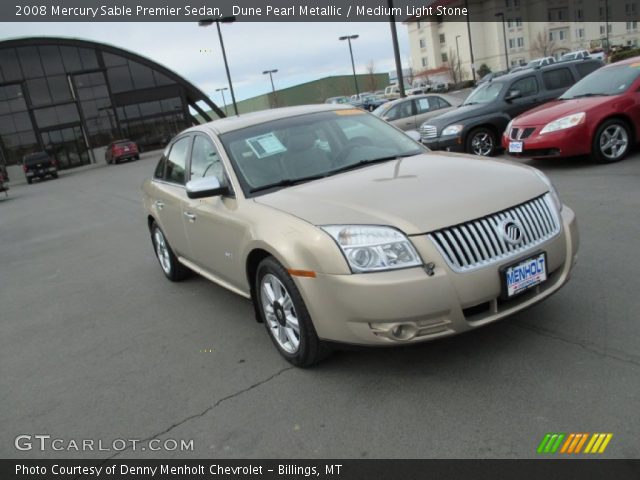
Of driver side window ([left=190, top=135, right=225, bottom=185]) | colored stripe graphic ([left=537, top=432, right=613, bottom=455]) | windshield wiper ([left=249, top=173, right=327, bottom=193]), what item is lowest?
colored stripe graphic ([left=537, top=432, right=613, bottom=455])

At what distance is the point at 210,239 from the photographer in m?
4.25

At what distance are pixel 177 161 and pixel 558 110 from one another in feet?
20.4

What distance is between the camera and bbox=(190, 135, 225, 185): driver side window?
4.18 meters

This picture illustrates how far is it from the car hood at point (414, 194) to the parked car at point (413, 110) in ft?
36.1

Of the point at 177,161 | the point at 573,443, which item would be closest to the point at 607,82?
the point at 177,161

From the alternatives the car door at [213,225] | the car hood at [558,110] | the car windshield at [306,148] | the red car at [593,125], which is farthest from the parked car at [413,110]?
the car door at [213,225]

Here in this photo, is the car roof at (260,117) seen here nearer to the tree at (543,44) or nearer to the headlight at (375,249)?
the headlight at (375,249)

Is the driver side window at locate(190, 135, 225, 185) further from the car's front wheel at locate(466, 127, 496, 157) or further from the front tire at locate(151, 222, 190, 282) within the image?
the car's front wheel at locate(466, 127, 496, 157)

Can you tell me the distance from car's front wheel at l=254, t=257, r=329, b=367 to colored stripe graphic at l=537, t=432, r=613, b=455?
1311mm

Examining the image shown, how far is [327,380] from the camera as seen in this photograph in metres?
3.31

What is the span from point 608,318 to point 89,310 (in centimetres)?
464

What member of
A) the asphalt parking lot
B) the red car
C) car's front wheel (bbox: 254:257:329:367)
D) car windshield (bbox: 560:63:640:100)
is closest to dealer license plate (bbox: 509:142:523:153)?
the red car

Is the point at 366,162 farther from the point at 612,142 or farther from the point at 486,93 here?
the point at 486,93

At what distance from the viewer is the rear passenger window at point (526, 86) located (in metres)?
11.1
